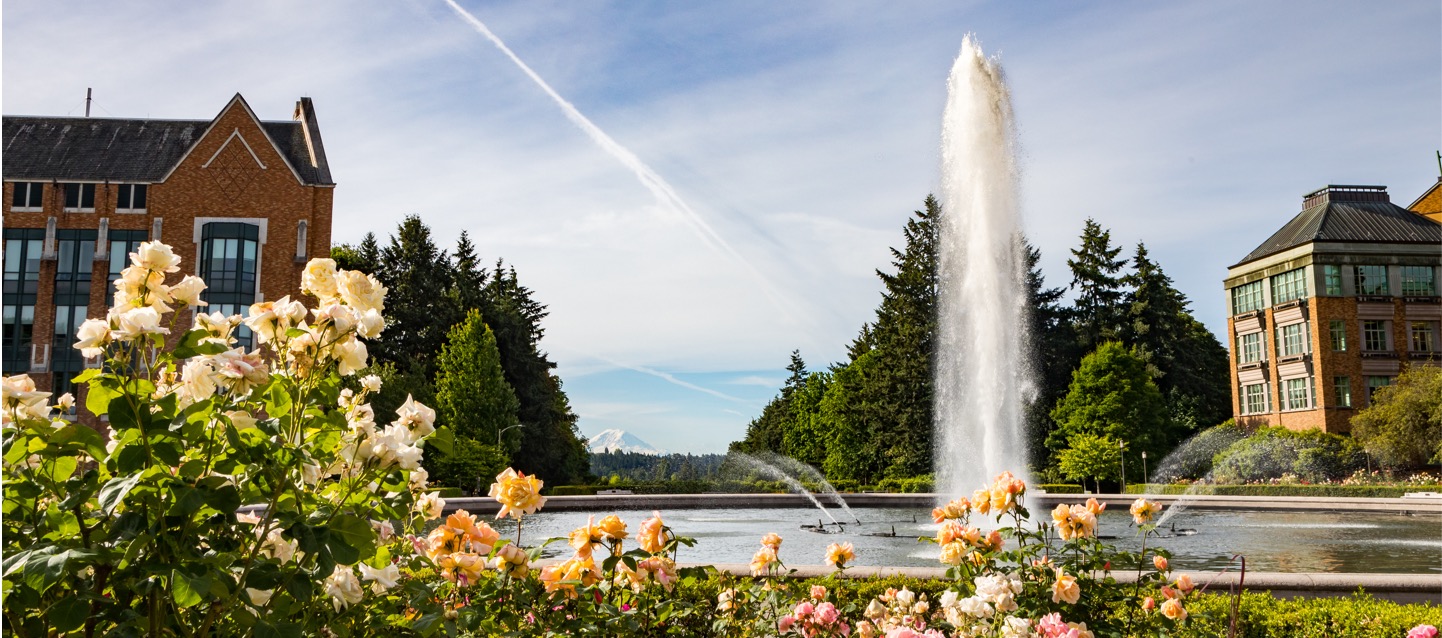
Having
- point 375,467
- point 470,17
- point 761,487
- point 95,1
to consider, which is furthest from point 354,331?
point 761,487

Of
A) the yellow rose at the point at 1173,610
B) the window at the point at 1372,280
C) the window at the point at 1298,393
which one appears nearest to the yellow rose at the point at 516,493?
the yellow rose at the point at 1173,610

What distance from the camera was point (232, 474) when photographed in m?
2.65

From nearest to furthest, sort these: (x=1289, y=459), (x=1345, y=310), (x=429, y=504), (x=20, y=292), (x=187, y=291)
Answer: (x=187, y=291) < (x=429, y=504) < (x=20, y=292) < (x=1289, y=459) < (x=1345, y=310)

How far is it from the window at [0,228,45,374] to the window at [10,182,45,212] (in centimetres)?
109

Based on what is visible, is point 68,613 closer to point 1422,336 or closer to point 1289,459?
point 1289,459

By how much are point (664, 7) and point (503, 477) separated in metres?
2.71

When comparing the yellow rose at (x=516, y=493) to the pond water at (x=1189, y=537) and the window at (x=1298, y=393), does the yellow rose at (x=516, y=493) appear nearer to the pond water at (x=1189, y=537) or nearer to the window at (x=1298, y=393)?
the pond water at (x=1189, y=537)

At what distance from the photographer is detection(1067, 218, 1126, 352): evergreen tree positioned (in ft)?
176

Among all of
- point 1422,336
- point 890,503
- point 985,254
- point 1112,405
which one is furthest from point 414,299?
point 1422,336

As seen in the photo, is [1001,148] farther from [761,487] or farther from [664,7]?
[664,7]

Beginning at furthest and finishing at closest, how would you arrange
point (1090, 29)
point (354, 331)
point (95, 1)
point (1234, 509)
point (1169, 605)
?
point (1234, 509) < point (1090, 29) < point (1169, 605) < point (95, 1) < point (354, 331)

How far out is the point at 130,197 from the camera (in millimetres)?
39969

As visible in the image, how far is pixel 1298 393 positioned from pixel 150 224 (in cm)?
5331

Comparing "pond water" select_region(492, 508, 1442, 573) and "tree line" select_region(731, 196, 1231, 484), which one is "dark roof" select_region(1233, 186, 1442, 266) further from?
"pond water" select_region(492, 508, 1442, 573)
